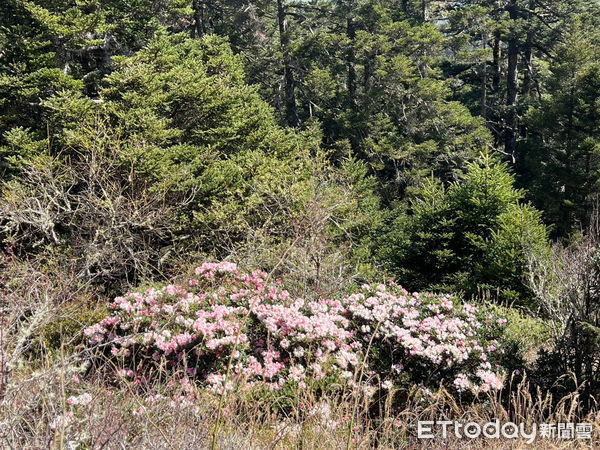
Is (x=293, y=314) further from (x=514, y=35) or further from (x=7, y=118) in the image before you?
(x=514, y=35)

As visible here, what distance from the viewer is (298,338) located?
5.31 meters

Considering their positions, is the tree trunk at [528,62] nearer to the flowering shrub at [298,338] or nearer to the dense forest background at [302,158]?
the dense forest background at [302,158]

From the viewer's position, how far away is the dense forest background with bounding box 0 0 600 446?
9.02 metres

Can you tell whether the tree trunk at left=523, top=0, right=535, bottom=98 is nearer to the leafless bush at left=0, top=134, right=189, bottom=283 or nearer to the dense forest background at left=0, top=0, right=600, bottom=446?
the dense forest background at left=0, top=0, right=600, bottom=446

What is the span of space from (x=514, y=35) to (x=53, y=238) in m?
28.1

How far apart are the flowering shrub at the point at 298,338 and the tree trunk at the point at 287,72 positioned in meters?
21.0

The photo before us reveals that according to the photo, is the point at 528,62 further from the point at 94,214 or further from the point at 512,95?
the point at 94,214

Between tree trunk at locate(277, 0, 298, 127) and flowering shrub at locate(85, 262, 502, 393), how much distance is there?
20978mm

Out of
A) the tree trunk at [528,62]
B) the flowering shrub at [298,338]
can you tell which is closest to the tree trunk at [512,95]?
the tree trunk at [528,62]

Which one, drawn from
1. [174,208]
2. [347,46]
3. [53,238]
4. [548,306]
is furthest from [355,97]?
[548,306]

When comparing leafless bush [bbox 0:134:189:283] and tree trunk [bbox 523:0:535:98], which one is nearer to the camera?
leafless bush [bbox 0:134:189:283]

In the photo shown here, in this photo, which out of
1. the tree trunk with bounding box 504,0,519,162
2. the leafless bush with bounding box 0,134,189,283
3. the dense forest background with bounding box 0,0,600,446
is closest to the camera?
the dense forest background with bounding box 0,0,600,446

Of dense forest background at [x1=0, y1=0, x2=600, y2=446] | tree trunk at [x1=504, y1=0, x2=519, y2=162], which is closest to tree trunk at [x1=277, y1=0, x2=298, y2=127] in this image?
dense forest background at [x1=0, y1=0, x2=600, y2=446]

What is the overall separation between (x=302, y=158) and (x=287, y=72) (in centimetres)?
1220
